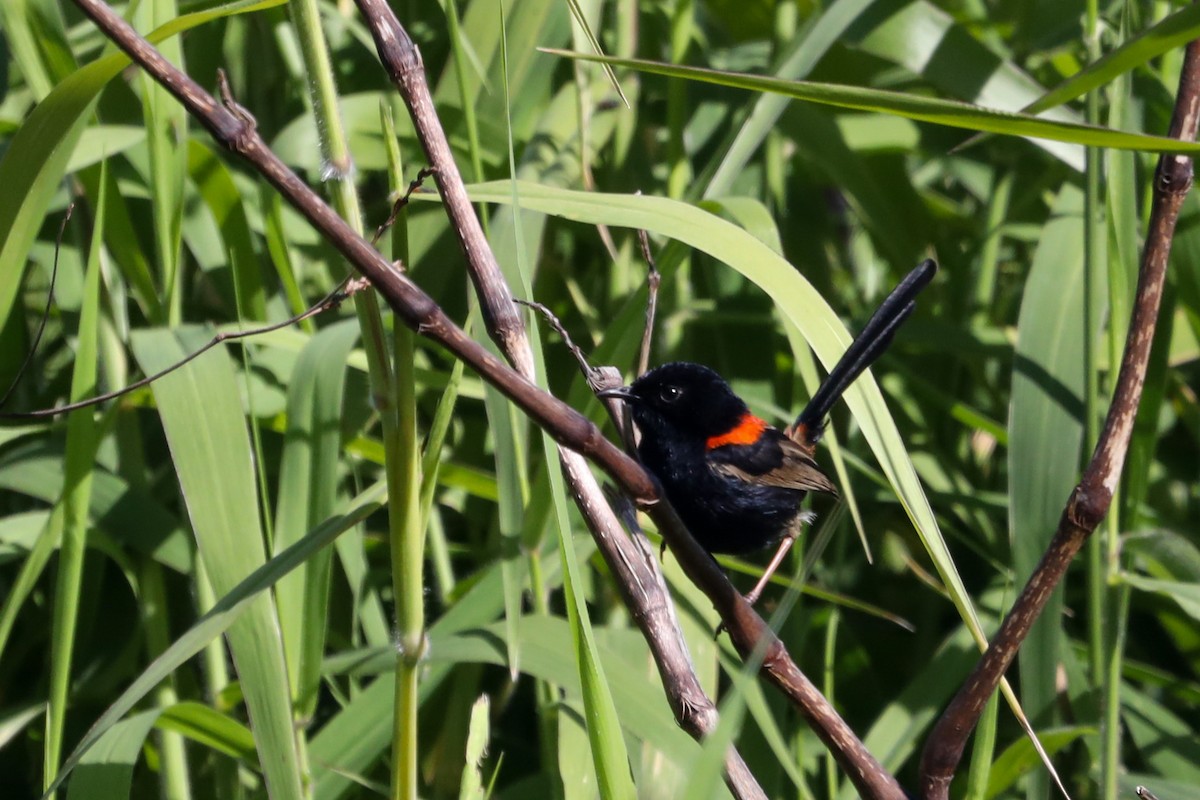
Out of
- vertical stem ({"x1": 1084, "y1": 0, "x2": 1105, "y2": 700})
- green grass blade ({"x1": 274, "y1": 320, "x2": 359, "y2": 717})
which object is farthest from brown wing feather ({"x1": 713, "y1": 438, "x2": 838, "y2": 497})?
green grass blade ({"x1": 274, "y1": 320, "x2": 359, "y2": 717})

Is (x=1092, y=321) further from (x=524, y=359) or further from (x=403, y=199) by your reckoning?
(x=403, y=199)

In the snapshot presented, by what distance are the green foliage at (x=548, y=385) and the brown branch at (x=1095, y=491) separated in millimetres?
93

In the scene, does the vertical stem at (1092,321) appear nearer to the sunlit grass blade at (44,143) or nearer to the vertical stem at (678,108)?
the vertical stem at (678,108)

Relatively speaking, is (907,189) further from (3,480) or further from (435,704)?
(3,480)

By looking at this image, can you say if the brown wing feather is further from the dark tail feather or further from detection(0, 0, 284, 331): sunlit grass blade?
detection(0, 0, 284, 331): sunlit grass blade

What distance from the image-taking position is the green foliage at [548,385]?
4.70ft

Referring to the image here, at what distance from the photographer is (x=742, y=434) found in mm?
2465

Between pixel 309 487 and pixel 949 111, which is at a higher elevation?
pixel 949 111

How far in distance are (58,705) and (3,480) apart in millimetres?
725

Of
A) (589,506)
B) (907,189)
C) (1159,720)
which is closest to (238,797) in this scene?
(589,506)

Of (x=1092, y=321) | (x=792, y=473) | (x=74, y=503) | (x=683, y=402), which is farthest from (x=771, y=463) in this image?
(x=74, y=503)

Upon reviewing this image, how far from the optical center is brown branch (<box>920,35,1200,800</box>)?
1188 millimetres

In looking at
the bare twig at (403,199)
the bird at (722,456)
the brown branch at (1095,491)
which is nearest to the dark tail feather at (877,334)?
the bird at (722,456)

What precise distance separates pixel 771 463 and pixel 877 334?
22.3 inches
